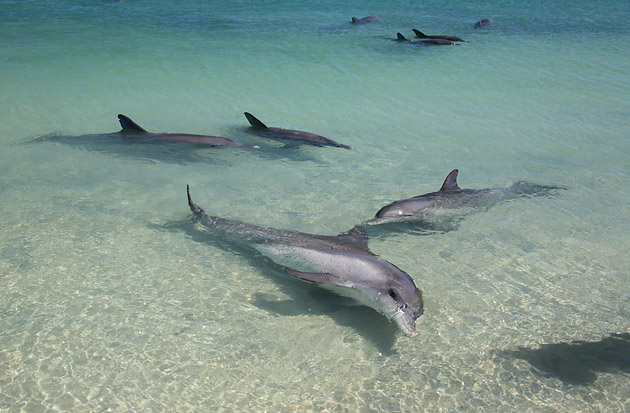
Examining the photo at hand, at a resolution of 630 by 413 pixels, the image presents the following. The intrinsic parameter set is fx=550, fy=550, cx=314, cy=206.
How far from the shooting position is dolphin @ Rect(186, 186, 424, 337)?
5738 millimetres

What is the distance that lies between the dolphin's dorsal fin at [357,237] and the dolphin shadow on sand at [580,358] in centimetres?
218

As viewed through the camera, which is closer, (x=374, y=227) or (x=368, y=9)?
(x=374, y=227)

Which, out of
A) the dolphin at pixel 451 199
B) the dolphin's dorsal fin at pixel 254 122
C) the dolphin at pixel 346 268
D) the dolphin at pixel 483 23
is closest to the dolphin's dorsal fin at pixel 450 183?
the dolphin at pixel 451 199

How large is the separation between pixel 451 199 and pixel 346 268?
118 inches

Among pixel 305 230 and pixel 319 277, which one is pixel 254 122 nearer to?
pixel 305 230

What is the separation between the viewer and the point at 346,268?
6074 millimetres

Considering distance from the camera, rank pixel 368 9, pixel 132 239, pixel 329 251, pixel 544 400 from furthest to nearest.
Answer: pixel 368 9 < pixel 132 239 < pixel 329 251 < pixel 544 400

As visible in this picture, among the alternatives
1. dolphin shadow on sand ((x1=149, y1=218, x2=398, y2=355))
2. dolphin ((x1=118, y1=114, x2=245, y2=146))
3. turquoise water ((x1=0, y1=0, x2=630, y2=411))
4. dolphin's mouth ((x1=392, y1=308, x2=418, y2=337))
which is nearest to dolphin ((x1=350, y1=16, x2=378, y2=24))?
turquoise water ((x1=0, y1=0, x2=630, y2=411))

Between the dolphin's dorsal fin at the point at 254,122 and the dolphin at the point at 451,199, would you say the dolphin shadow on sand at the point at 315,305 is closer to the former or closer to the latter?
the dolphin at the point at 451,199

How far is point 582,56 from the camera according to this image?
19266mm

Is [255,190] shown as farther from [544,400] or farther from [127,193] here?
[544,400]

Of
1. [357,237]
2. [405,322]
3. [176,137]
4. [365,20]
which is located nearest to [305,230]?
[357,237]

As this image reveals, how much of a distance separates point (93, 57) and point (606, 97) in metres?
16.3

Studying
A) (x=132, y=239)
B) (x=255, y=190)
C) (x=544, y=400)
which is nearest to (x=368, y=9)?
(x=255, y=190)
